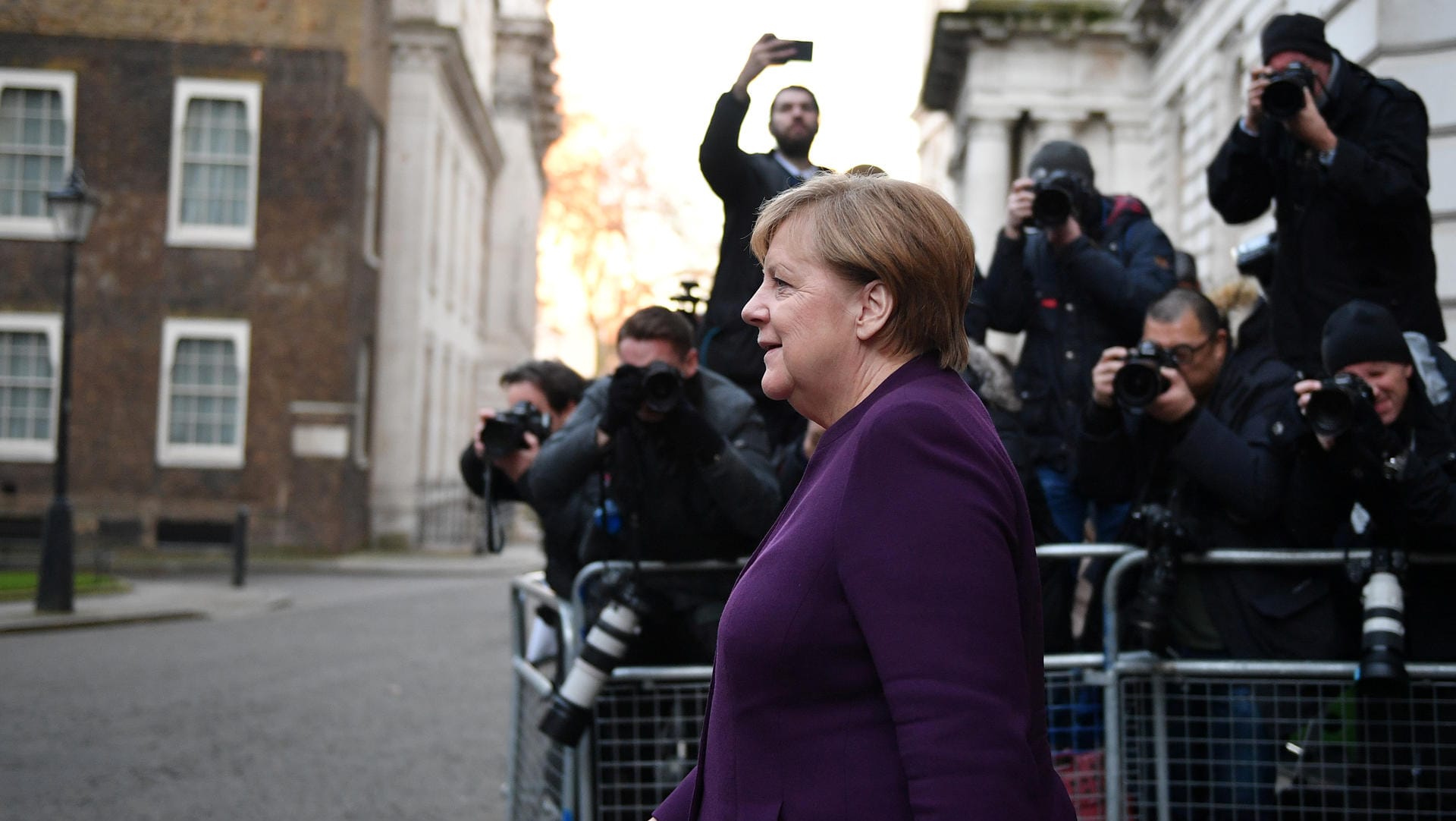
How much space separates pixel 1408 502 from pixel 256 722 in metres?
7.43

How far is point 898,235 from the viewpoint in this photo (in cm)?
214

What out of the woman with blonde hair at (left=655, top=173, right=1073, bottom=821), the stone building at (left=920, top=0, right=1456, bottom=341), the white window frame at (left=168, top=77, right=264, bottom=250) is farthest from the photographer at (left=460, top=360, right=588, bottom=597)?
the white window frame at (left=168, top=77, right=264, bottom=250)

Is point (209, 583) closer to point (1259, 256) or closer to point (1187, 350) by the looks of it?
point (1259, 256)

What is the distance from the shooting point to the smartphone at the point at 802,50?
5.24 metres

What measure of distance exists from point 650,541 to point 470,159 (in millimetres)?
36984

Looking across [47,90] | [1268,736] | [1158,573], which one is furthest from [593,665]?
[47,90]

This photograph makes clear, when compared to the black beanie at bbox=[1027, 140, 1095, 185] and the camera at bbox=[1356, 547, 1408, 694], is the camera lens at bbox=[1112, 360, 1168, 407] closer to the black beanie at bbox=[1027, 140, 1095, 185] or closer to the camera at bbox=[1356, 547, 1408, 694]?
the camera at bbox=[1356, 547, 1408, 694]

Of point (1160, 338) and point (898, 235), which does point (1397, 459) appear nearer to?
point (1160, 338)

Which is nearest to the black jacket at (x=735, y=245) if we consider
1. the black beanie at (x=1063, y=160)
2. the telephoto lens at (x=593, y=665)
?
the black beanie at (x=1063, y=160)

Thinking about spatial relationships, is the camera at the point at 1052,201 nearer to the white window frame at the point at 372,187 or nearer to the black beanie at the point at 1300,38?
the black beanie at the point at 1300,38

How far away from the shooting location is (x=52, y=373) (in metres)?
25.8

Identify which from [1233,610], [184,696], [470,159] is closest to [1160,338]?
[1233,610]

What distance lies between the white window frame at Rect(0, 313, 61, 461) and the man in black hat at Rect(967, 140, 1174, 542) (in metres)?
23.1

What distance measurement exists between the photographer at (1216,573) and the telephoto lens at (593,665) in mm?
1569
